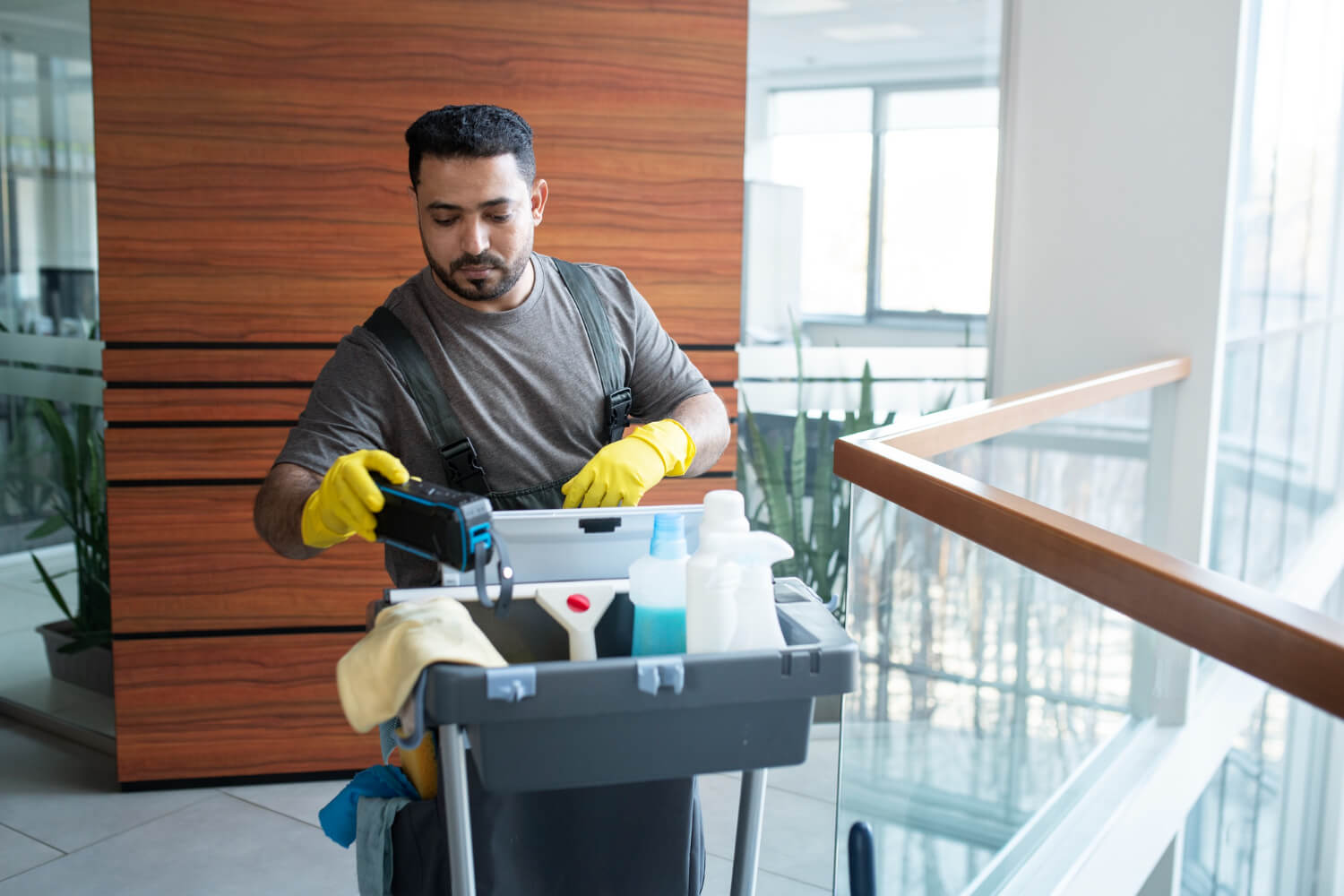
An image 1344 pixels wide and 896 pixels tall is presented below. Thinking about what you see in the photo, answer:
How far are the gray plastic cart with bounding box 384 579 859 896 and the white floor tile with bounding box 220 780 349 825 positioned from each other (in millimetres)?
1728

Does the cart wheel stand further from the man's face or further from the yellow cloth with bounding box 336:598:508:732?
the man's face

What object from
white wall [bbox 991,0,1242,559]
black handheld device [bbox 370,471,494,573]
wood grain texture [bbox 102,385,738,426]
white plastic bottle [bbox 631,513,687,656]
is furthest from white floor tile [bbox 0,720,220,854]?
white wall [bbox 991,0,1242,559]

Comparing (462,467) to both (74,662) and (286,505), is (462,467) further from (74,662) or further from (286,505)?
(74,662)

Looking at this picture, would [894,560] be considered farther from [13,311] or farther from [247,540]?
[13,311]

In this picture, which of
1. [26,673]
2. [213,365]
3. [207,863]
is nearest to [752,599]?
[207,863]

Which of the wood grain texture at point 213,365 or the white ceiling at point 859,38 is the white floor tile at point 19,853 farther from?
the white ceiling at point 859,38

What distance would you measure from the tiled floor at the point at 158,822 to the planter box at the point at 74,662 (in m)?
0.03

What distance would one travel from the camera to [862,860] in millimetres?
943

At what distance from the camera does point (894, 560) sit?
1.88m

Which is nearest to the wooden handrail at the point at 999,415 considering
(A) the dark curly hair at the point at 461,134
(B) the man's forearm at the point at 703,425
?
(B) the man's forearm at the point at 703,425

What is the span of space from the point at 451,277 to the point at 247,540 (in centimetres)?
143

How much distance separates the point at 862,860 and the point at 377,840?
55 centimetres

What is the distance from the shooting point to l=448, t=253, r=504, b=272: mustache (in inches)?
58.2

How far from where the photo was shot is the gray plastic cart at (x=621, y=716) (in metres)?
0.91
